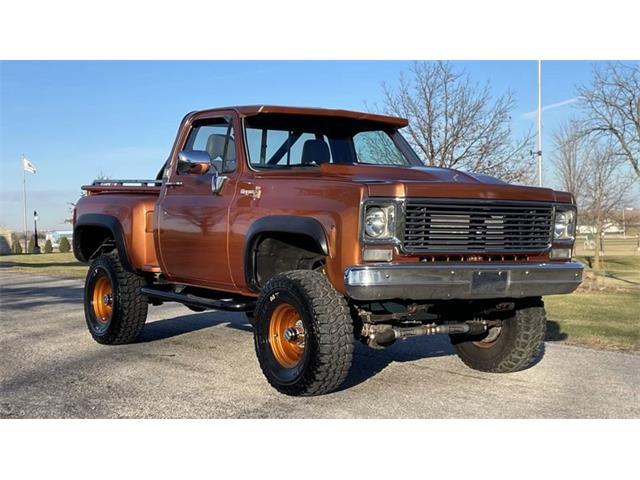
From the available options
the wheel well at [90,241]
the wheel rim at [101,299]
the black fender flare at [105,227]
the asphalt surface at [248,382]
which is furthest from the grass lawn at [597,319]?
the wheel well at [90,241]

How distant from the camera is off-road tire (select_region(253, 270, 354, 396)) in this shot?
5.11m

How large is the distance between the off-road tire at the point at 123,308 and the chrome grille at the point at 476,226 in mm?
3643

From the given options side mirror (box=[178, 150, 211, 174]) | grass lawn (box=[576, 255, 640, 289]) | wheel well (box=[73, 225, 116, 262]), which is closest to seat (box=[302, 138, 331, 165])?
side mirror (box=[178, 150, 211, 174])

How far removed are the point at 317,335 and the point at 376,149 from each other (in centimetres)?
249

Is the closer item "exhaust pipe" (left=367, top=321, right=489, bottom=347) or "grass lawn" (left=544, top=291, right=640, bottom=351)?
"exhaust pipe" (left=367, top=321, right=489, bottom=347)

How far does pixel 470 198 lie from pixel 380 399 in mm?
1577

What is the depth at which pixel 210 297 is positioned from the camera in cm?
713

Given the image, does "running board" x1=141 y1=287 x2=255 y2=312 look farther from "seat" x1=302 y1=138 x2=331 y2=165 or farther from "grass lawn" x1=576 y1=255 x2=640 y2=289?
"grass lawn" x1=576 y1=255 x2=640 y2=289

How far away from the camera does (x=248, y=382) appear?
6.01 m

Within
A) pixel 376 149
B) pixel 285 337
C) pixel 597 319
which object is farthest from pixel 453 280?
pixel 597 319

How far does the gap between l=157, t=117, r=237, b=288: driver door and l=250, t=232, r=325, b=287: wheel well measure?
0.34 metres

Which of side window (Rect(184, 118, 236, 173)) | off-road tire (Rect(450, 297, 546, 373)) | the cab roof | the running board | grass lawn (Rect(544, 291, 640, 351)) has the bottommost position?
grass lawn (Rect(544, 291, 640, 351))

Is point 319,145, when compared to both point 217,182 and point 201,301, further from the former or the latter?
point 201,301

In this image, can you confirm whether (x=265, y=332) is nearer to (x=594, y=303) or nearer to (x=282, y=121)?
(x=282, y=121)
